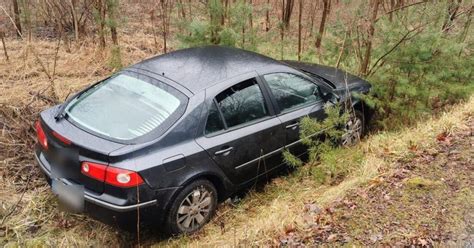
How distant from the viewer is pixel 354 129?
19.0 feet

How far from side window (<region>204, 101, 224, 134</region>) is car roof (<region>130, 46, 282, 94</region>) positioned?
243 millimetres

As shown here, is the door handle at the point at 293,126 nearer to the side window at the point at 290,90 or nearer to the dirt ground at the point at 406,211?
the side window at the point at 290,90

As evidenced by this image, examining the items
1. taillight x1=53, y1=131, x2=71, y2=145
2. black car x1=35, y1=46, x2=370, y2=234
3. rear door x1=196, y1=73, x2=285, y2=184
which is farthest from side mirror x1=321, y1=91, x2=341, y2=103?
taillight x1=53, y1=131, x2=71, y2=145

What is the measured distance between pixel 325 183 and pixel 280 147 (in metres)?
0.67

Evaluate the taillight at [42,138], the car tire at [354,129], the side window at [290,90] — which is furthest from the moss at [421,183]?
the taillight at [42,138]

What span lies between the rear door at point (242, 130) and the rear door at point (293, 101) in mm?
134

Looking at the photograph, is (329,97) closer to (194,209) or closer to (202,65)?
(202,65)

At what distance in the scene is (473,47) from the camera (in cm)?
710

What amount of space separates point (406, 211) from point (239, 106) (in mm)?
1904

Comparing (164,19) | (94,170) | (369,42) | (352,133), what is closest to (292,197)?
(352,133)

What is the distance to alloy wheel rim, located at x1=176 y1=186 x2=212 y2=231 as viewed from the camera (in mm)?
4004

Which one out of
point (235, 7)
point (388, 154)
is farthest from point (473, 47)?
point (235, 7)

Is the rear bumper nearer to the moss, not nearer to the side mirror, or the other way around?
the moss

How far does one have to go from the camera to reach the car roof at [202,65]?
14.1 feet
